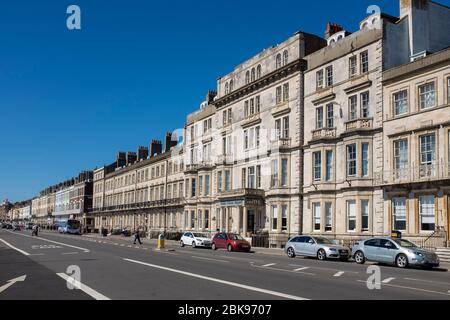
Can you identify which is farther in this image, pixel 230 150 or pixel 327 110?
pixel 230 150

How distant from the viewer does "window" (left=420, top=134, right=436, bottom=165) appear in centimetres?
3071

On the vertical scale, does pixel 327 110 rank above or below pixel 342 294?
above

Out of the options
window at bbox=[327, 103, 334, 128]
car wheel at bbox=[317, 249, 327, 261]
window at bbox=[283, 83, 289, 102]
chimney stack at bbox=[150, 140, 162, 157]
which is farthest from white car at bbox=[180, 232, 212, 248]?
chimney stack at bbox=[150, 140, 162, 157]

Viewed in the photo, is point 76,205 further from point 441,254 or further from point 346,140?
point 441,254

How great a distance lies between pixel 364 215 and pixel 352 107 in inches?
307

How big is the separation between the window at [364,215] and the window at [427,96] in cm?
758

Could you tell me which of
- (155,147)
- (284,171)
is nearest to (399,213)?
(284,171)

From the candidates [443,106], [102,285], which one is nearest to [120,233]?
[443,106]

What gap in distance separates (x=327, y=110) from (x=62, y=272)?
26.6 meters

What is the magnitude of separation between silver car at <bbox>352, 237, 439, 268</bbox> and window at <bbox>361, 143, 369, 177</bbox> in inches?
385

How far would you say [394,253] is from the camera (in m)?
24.6

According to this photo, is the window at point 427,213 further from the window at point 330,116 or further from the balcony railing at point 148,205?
the balcony railing at point 148,205

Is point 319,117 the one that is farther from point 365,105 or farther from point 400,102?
point 400,102
